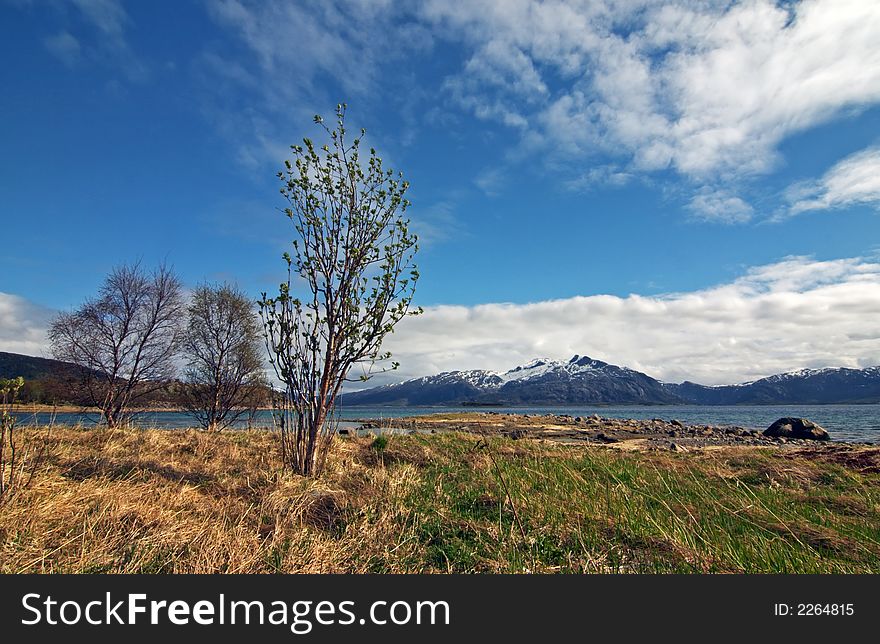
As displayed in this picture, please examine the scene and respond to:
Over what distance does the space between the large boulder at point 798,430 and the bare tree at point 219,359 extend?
38.7 metres

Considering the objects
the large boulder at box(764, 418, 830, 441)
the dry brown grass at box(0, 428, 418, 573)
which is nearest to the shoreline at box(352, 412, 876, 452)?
the large boulder at box(764, 418, 830, 441)

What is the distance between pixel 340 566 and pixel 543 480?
563cm

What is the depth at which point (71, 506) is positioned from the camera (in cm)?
576

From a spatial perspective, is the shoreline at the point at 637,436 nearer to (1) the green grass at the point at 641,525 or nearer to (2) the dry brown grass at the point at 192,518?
(1) the green grass at the point at 641,525

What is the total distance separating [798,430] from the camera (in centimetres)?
3406

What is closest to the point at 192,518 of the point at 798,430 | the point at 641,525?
the point at 641,525

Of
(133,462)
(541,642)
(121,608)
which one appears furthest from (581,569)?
(133,462)

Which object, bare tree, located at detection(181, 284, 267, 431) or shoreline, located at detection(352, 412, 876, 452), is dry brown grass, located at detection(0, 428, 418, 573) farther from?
bare tree, located at detection(181, 284, 267, 431)

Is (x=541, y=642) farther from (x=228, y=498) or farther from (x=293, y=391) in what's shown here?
(x=293, y=391)

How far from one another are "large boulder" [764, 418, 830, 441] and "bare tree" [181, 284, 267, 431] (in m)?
38.7

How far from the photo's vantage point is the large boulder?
32844 mm

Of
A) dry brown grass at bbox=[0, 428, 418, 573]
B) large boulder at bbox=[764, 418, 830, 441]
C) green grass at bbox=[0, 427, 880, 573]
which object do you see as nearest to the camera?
dry brown grass at bbox=[0, 428, 418, 573]

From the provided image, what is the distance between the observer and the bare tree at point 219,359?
25328mm

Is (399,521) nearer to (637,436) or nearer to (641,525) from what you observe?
(641,525)
